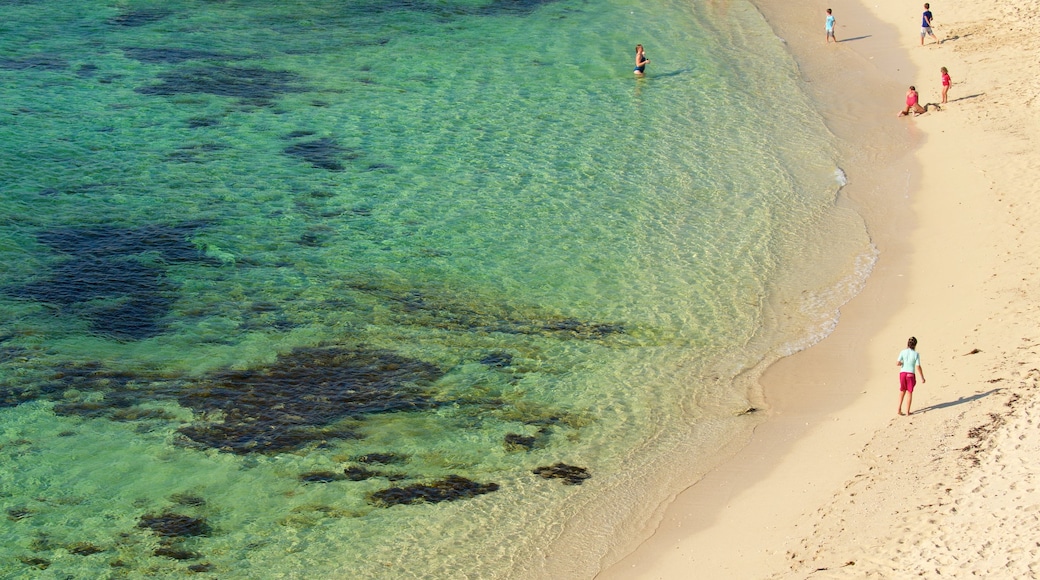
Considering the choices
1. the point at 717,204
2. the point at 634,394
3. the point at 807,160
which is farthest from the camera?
the point at 807,160

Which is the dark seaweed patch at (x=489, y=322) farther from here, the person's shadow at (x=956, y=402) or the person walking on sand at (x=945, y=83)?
the person walking on sand at (x=945, y=83)

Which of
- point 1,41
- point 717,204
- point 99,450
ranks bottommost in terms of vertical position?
point 99,450

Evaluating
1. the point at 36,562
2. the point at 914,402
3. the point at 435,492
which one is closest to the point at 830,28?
the point at 914,402

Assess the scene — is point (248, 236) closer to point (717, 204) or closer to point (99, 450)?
point (99, 450)

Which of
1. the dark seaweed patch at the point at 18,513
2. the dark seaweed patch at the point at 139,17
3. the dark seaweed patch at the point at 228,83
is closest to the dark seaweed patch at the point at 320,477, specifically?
the dark seaweed patch at the point at 18,513

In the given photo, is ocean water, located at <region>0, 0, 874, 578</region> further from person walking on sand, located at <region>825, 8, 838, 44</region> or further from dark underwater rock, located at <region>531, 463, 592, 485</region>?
person walking on sand, located at <region>825, 8, 838, 44</region>

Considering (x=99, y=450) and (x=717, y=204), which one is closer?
(x=99, y=450)

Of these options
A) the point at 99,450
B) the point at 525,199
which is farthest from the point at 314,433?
the point at 525,199

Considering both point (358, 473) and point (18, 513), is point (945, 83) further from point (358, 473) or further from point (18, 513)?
point (18, 513)
